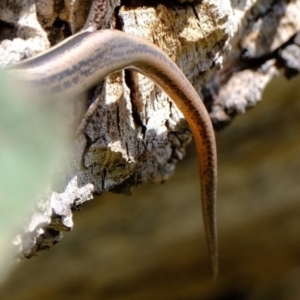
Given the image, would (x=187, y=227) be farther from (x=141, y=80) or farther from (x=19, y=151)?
(x=19, y=151)

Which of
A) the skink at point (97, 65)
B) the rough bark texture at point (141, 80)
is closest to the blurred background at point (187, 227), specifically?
the rough bark texture at point (141, 80)

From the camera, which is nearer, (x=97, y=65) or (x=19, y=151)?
(x=19, y=151)

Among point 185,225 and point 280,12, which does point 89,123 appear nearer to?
point 280,12

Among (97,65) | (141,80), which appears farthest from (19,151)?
(141,80)

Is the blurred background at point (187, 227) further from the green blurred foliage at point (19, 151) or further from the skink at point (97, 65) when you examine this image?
the green blurred foliage at point (19, 151)

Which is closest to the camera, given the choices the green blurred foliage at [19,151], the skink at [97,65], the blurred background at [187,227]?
the green blurred foliage at [19,151]

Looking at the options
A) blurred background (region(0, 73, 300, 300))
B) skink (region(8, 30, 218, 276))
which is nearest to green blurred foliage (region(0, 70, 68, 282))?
skink (region(8, 30, 218, 276))

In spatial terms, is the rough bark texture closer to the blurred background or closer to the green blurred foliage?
the green blurred foliage
